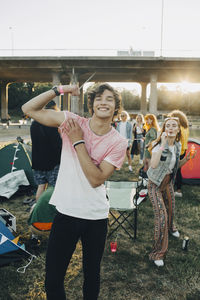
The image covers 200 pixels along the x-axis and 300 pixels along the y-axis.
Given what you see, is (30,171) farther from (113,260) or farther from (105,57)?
(105,57)

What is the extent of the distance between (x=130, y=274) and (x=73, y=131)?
→ 214 centimetres

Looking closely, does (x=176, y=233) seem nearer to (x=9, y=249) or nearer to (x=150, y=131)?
(x=9, y=249)

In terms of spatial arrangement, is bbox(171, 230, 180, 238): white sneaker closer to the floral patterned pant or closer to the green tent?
the floral patterned pant

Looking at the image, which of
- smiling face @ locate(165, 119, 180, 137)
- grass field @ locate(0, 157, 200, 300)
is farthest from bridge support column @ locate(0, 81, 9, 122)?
smiling face @ locate(165, 119, 180, 137)

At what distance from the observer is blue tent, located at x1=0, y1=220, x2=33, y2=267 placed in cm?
273

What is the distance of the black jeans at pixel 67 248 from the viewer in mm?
1634

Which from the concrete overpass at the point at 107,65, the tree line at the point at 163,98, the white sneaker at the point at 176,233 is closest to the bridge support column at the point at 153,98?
the concrete overpass at the point at 107,65

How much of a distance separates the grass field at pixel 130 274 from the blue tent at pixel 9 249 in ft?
0.29

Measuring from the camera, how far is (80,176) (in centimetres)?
165

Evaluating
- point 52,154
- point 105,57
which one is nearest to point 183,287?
point 52,154

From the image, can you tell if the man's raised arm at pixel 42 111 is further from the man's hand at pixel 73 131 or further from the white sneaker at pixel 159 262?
the white sneaker at pixel 159 262

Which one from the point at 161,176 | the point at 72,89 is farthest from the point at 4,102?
the point at 72,89

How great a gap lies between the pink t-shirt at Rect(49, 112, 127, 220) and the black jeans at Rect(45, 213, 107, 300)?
75mm

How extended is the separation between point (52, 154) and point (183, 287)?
2.61m
